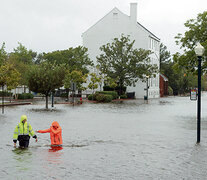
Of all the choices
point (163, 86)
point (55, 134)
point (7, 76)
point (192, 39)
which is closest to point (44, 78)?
point (7, 76)

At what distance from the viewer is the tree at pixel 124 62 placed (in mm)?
57094

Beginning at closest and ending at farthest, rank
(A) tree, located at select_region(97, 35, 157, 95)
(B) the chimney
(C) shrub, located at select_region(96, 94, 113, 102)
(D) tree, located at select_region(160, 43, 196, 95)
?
1. (C) shrub, located at select_region(96, 94, 113, 102)
2. (A) tree, located at select_region(97, 35, 157, 95)
3. (B) the chimney
4. (D) tree, located at select_region(160, 43, 196, 95)

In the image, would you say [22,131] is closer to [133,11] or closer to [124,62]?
[124,62]

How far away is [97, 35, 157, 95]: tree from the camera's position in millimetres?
57094

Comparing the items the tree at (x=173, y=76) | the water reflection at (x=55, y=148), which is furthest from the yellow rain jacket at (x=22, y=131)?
the tree at (x=173, y=76)

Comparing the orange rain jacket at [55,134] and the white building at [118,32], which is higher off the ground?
the white building at [118,32]

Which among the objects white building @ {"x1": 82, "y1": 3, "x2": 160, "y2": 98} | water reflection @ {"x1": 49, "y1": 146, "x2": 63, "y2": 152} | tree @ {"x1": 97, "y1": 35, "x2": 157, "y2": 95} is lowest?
water reflection @ {"x1": 49, "y1": 146, "x2": 63, "y2": 152}

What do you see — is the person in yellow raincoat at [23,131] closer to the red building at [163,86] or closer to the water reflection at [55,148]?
the water reflection at [55,148]

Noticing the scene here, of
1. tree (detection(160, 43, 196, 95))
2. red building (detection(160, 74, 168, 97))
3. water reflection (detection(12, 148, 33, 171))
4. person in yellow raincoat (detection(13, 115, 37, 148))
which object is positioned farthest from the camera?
tree (detection(160, 43, 196, 95))

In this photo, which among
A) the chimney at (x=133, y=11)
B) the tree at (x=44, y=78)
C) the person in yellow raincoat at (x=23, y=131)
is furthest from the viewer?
the chimney at (x=133, y=11)

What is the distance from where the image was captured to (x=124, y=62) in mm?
57406

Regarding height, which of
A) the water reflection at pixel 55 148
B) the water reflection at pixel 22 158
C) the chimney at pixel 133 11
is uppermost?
the chimney at pixel 133 11

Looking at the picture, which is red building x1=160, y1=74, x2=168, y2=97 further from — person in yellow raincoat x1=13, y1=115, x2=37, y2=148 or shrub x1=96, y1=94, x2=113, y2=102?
person in yellow raincoat x1=13, y1=115, x2=37, y2=148

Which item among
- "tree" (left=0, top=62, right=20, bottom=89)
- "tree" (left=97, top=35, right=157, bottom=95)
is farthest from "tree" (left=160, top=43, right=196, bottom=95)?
"tree" (left=0, top=62, right=20, bottom=89)
